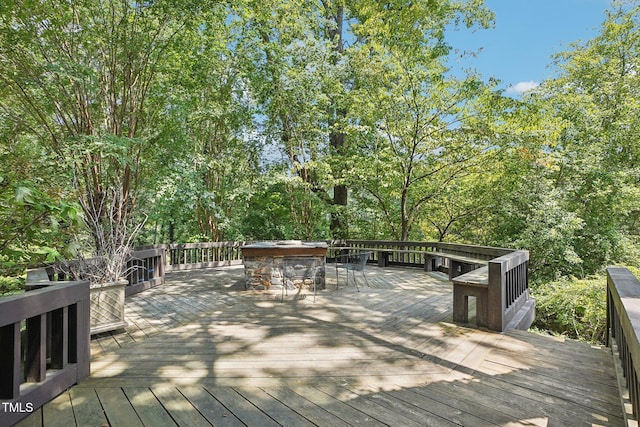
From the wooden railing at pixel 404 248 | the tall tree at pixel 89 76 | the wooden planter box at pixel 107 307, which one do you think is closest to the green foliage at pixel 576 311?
the wooden railing at pixel 404 248

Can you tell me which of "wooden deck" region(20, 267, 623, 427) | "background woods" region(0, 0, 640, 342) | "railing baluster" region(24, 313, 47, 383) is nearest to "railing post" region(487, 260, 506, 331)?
"wooden deck" region(20, 267, 623, 427)

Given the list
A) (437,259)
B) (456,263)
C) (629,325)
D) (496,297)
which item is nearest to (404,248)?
(437,259)

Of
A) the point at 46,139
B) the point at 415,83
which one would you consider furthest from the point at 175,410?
the point at 415,83

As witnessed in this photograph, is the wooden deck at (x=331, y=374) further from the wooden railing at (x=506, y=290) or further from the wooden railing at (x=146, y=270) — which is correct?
the wooden railing at (x=146, y=270)

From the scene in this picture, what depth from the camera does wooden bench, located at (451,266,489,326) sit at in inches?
139

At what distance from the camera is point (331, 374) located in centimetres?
243

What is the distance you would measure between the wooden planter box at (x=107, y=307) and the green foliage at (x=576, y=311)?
6918 millimetres

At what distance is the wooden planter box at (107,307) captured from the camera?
3.25 m

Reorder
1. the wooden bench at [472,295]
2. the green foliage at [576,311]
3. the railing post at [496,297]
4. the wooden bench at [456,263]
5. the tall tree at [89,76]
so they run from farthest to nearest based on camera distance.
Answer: the green foliage at [576,311] → the wooden bench at [456,263] → the tall tree at [89,76] → the wooden bench at [472,295] → the railing post at [496,297]

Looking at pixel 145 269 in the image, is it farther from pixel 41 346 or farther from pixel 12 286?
pixel 41 346

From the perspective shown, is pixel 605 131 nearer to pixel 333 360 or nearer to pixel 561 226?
pixel 561 226

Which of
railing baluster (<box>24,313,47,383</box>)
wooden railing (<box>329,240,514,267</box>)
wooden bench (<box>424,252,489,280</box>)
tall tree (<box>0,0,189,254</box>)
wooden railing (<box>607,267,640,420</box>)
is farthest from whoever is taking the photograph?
wooden railing (<box>329,240,514,267</box>)

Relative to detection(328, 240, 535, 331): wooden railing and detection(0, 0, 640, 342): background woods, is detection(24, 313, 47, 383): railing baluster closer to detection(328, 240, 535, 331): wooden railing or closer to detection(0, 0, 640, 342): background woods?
detection(0, 0, 640, 342): background woods

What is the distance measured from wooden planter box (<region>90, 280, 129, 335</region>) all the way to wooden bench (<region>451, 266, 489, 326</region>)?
356 centimetres
